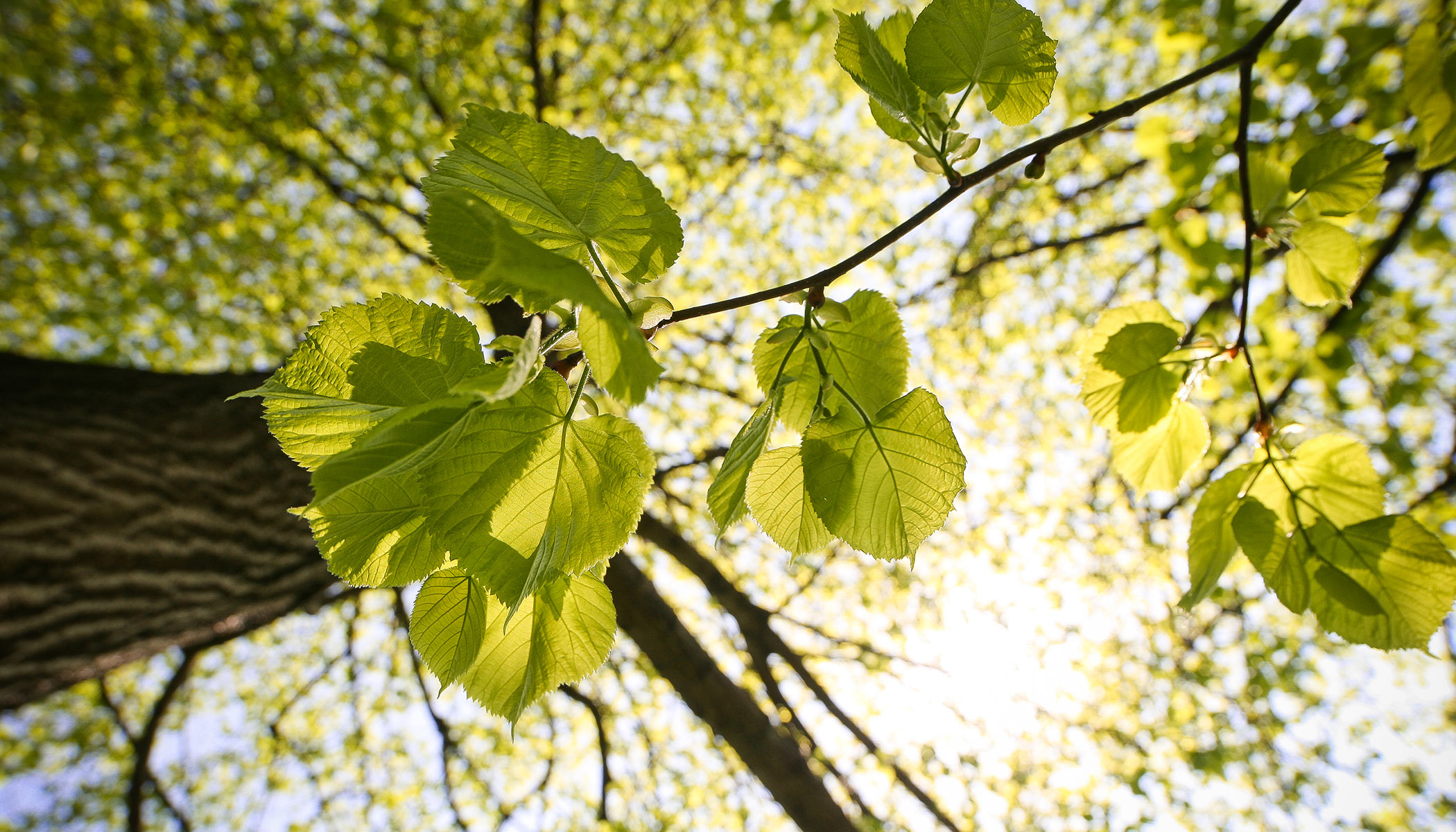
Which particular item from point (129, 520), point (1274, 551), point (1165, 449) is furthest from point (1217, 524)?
point (129, 520)

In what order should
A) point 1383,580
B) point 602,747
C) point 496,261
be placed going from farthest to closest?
point 602,747
point 1383,580
point 496,261

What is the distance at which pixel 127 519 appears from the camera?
5.73ft

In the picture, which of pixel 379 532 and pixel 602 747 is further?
pixel 602 747

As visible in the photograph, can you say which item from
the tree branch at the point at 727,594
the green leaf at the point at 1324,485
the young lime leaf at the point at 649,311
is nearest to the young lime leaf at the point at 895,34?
the young lime leaf at the point at 649,311

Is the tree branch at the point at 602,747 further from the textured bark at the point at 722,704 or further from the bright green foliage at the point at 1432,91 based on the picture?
the bright green foliage at the point at 1432,91

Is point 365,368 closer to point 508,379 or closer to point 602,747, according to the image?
point 508,379

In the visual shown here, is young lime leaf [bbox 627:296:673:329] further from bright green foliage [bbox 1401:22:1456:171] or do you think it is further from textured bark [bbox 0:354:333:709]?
textured bark [bbox 0:354:333:709]

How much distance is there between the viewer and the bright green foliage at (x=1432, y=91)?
90 centimetres

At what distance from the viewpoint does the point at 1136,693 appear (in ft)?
15.6

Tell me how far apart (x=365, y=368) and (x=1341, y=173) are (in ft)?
4.45

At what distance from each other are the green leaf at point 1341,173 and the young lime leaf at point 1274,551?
49 centimetres

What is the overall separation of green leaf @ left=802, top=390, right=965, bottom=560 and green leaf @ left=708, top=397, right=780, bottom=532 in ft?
0.31

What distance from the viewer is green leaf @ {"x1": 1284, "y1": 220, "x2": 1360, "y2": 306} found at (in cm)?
100

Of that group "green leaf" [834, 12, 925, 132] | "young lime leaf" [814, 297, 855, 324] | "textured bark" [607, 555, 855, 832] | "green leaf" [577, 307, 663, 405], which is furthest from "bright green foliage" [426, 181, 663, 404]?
"textured bark" [607, 555, 855, 832]
